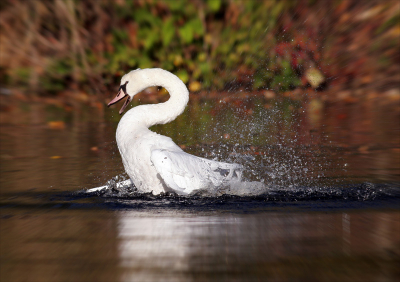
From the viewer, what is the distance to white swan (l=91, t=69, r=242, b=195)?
370cm

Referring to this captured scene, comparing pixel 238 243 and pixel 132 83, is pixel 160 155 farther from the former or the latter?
pixel 238 243

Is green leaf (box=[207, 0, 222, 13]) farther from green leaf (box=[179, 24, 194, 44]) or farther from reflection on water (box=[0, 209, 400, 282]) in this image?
reflection on water (box=[0, 209, 400, 282])

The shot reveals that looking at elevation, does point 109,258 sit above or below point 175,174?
below

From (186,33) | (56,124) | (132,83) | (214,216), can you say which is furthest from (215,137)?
(186,33)

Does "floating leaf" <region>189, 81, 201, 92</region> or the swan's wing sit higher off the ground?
"floating leaf" <region>189, 81, 201, 92</region>

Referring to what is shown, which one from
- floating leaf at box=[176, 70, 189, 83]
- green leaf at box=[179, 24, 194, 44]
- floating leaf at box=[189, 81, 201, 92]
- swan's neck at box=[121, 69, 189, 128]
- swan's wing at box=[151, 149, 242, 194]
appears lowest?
swan's wing at box=[151, 149, 242, 194]

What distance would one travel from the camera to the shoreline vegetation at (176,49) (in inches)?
414

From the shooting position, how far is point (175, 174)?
3.71 m

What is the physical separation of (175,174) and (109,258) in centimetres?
138

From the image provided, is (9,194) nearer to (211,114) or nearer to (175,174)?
(175,174)

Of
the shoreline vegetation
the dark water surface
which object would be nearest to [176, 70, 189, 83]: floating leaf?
the shoreline vegetation

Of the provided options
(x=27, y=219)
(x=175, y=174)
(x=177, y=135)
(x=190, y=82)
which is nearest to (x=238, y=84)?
(x=190, y=82)

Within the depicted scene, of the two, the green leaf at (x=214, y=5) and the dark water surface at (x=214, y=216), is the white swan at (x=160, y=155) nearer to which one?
the dark water surface at (x=214, y=216)

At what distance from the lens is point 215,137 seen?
6980 mm
